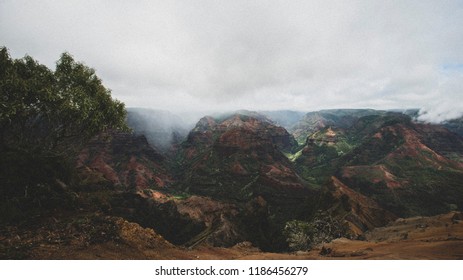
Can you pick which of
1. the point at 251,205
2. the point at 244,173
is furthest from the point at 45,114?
the point at 244,173

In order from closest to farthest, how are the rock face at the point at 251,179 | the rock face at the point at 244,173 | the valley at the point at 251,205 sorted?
the valley at the point at 251,205, the rock face at the point at 251,179, the rock face at the point at 244,173

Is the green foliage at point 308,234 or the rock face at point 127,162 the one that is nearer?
the green foliage at point 308,234

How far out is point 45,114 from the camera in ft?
71.6

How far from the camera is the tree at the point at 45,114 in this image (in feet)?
60.7

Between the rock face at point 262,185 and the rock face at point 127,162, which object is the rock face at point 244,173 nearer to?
the rock face at point 262,185

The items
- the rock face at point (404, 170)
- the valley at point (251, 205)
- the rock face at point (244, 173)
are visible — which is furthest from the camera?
the rock face at point (244, 173)

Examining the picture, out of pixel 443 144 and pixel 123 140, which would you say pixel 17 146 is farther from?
pixel 443 144

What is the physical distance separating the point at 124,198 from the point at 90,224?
58.2 m

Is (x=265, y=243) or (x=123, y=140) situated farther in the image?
(x=123, y=140)

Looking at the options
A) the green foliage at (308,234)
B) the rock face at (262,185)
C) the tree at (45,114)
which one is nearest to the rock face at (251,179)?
the rock face at (262,185)

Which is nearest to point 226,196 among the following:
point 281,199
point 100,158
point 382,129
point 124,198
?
point 281,199

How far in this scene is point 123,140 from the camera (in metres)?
146

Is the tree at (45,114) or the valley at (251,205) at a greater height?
the tree at (45,114)

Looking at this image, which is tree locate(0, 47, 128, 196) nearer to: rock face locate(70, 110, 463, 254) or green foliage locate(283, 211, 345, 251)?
green foliage locate(283, 211, 345, 251)
